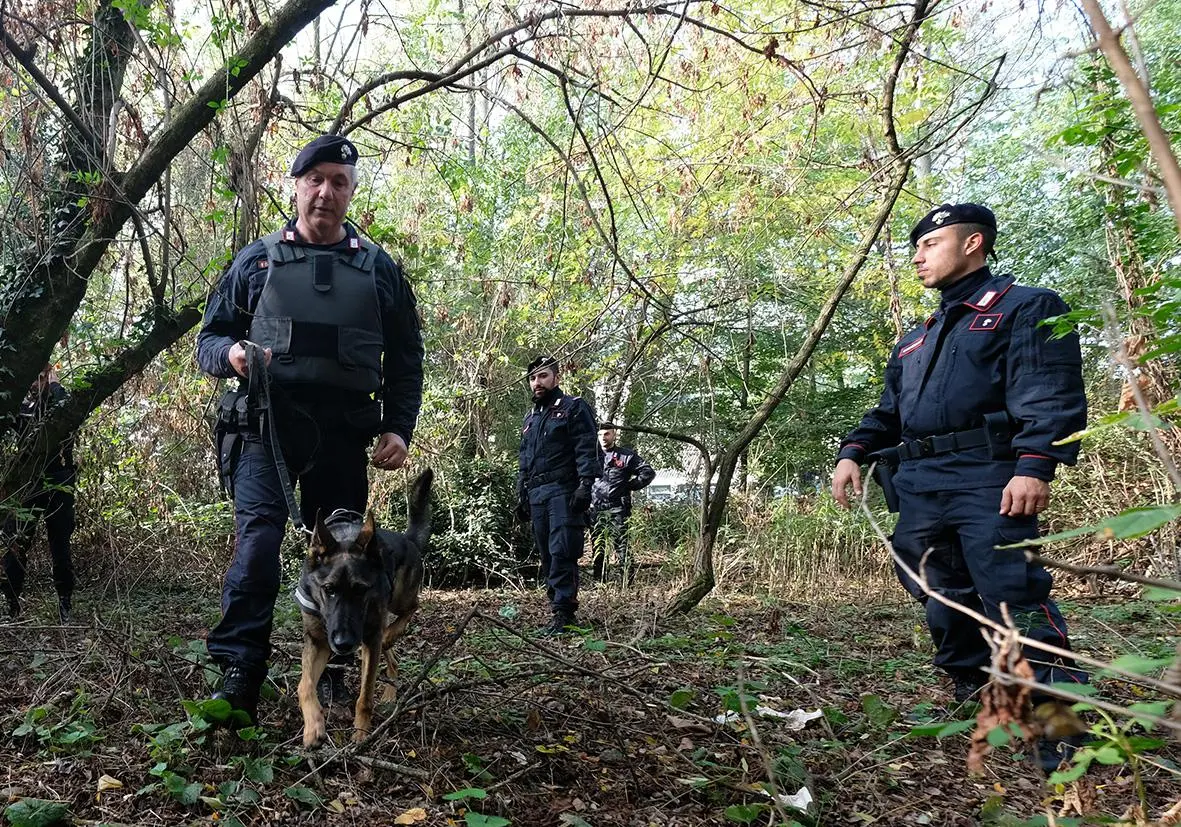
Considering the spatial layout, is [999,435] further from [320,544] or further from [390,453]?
[320,544]

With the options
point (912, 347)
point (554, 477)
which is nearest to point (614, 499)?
point (554, 477)

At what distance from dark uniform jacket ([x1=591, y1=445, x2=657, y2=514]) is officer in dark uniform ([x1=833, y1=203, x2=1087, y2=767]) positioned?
656 centimetres

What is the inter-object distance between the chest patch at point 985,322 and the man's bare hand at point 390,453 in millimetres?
2531

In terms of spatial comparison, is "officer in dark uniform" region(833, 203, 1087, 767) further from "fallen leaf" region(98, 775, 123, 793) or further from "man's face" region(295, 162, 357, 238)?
"fallen leaf" region(98, 775, 123, 793)

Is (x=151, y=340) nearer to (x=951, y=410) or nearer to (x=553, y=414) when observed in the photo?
(x=553, y=414)

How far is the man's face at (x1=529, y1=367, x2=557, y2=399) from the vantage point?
281 inches

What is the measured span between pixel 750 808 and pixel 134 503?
27.1ft

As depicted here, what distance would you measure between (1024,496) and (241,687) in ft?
9.83

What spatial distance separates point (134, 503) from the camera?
28.0 feet

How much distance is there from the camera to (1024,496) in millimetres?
2908

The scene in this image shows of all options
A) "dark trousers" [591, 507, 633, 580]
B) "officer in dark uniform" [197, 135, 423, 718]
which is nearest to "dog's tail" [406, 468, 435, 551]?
"officer in dark uniform" [197, 135, 423, 718]

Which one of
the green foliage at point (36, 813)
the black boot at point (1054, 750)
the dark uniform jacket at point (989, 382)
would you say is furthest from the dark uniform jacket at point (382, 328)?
the black boot at point (1054, 750)

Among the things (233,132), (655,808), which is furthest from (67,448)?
(655,808)

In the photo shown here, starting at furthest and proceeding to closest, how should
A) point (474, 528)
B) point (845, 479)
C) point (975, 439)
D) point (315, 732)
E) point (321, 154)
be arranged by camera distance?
1. point (474, 528)
2. point (845, 479)
3. point (321, 154)
4. point (975, 439)
5. point (315, 732)
